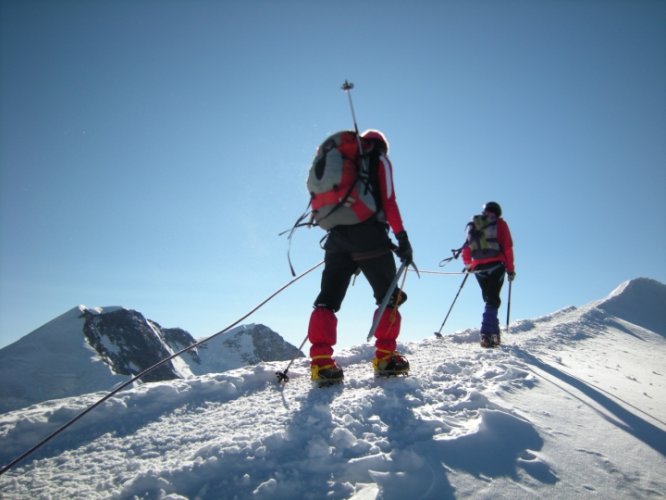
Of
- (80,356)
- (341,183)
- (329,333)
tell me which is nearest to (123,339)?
(80,356)

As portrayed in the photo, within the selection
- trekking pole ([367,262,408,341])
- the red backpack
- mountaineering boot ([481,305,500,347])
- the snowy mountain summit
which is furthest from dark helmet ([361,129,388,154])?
the snowy mountain summit

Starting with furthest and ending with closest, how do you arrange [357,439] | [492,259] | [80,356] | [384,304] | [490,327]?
[80,356], [492,259], [490,327], [384,304], [357,439]

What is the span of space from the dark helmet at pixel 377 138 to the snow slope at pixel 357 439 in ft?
8.66

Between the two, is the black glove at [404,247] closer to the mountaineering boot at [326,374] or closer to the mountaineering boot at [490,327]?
the mountaineering boot at [326,374]

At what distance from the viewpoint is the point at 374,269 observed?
3938mm

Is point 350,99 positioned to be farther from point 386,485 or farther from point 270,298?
point 386,485

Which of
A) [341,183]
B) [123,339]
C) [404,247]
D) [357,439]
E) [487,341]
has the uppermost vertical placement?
[123,339]

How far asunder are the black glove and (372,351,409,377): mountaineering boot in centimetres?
107

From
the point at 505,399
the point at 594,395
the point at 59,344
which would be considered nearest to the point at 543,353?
the point at 594,395

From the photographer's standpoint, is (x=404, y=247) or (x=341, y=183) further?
(x=404, y=247)

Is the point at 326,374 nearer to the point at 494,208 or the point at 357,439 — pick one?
the point at 357,439

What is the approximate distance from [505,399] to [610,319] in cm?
885

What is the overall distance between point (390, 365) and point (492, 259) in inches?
165

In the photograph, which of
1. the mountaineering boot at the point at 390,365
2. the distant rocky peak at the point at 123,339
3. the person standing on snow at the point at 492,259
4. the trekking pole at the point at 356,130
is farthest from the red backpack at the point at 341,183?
the distant rocky peak at the point at 123,339
